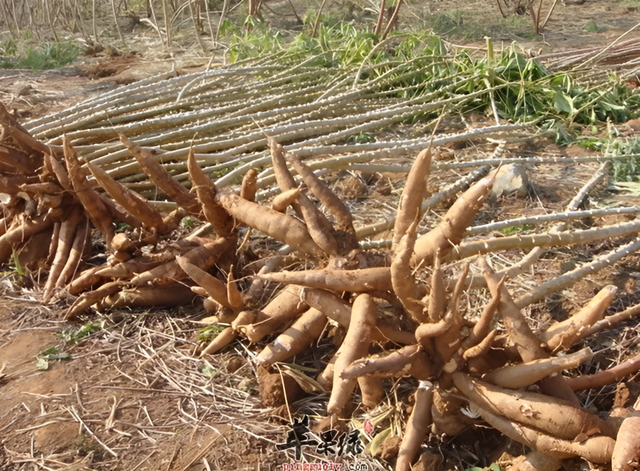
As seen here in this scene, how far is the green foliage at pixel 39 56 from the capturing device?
242 inches

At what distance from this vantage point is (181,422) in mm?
1710

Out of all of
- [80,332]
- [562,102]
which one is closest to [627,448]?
[80,332]

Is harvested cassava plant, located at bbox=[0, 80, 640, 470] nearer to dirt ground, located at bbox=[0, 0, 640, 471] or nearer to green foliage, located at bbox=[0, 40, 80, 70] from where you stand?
dirt ground, located at bbox=[0, 0, 640, 471]

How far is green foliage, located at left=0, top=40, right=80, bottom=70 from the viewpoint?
6.14 metres

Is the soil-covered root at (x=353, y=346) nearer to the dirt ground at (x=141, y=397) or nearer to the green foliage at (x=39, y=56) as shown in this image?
the dirt ground at (x=141, y=397)

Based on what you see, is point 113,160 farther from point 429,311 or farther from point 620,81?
point 620,81

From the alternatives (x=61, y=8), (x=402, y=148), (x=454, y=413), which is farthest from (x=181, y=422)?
(x=61, y=8)

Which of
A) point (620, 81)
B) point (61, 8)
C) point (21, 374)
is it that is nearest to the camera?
point (21, 374)

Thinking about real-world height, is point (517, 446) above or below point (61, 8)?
below

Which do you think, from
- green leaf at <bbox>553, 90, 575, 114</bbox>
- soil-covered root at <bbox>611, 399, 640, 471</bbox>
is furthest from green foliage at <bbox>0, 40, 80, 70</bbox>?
soil-covered root at <bbox>611, 399, 640, 471</bbox>

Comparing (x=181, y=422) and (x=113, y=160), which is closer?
(x=181, y=422)

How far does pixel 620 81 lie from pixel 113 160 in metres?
3.10

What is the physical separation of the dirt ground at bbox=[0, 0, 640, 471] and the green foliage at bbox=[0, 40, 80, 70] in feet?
14.4

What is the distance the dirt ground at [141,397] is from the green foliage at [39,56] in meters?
4.39
